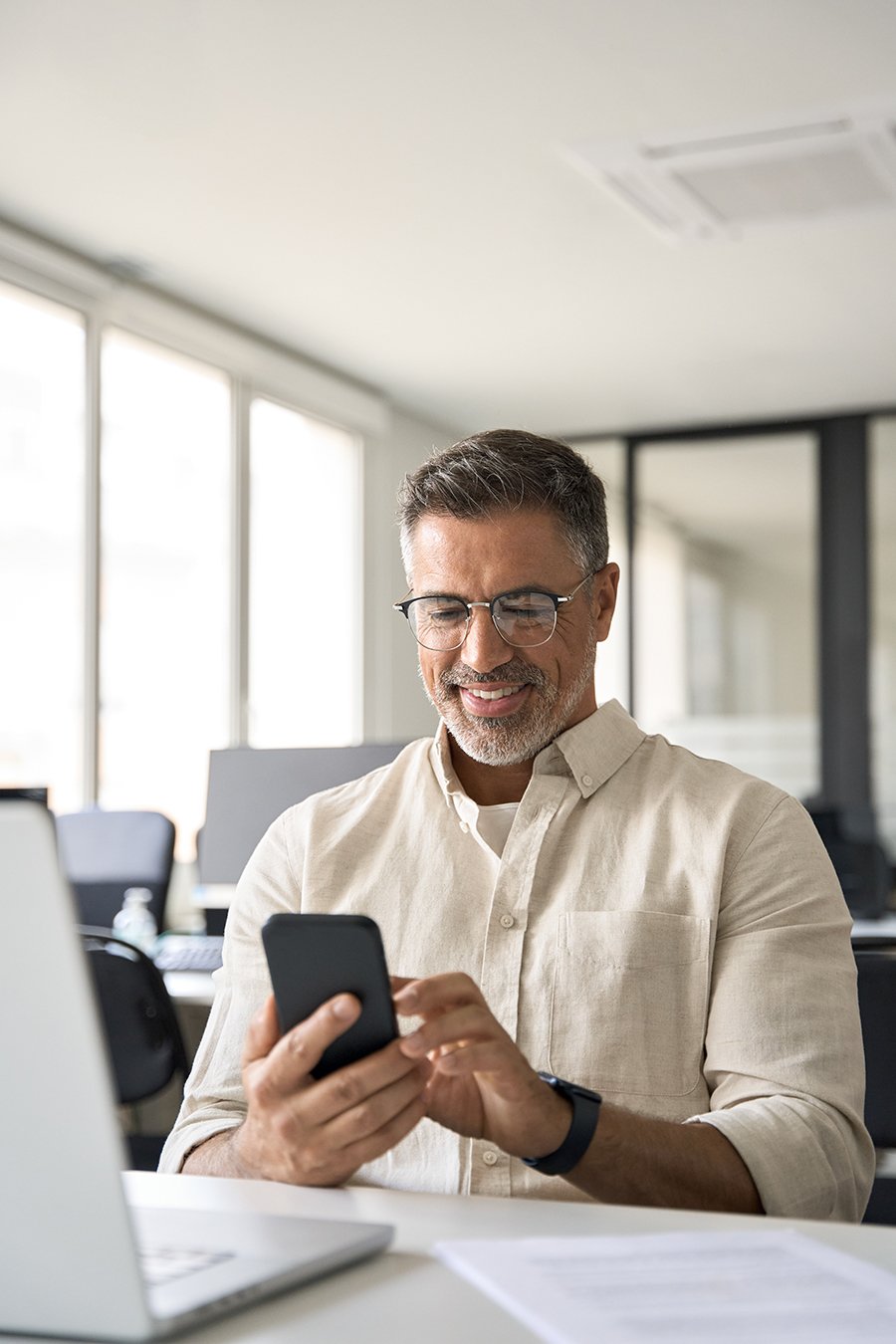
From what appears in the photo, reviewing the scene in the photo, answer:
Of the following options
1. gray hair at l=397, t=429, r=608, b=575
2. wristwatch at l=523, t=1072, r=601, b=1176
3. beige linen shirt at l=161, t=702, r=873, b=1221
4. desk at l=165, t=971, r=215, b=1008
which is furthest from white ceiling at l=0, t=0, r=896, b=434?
wristwatch at l=523, t=1072, r=601, b=1176

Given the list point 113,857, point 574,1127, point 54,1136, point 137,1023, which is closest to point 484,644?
point 574,1127

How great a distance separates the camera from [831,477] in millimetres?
7438

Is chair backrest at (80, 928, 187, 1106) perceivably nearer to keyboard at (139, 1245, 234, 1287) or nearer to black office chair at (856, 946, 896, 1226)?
black office chair at (856, 946, 896, 1226)

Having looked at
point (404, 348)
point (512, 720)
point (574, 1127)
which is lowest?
point (574, 1127)

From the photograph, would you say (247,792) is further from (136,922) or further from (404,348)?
(404,348)

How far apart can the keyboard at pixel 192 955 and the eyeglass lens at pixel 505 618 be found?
181 cm

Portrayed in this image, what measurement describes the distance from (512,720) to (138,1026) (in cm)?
163

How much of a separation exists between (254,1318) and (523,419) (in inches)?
273

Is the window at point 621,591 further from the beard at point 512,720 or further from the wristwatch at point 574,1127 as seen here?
the wristwatch at point 574,1127

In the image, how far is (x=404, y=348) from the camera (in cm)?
617

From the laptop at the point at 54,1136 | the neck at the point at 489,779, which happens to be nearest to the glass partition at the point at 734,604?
the neck at the point at 489,779

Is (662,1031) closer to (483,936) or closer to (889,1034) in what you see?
(483,936)

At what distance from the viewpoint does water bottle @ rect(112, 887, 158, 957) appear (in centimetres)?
382

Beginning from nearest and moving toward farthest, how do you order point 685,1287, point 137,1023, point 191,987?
point 685,1287
point 137,1023
point 191,987
